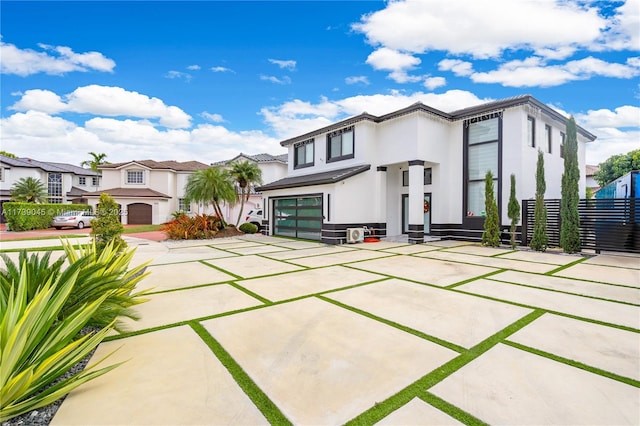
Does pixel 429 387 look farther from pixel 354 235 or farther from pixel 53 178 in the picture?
pixel 53 178

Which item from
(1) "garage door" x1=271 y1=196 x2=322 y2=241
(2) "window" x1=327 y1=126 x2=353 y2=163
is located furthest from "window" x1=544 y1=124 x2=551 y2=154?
(1) "garage door" x1=271 y1=196 x2=322 y2=241

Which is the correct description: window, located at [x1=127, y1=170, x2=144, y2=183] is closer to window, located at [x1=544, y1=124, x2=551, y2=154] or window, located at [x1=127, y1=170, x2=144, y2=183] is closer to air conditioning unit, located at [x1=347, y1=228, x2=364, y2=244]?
air conditioning unit, located at [x1=347, y1=228, x2=364, y2=244]

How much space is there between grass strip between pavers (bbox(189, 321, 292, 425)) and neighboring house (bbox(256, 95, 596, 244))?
9519 mm

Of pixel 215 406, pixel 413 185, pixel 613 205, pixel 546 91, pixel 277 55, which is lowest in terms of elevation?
pixel 215 406

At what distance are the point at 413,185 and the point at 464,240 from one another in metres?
3.34

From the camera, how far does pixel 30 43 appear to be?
11.2 meters

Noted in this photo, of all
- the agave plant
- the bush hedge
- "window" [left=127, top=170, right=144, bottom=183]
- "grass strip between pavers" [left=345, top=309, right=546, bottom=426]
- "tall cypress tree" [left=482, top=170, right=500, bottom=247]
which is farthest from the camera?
"window" [left=127, top=170, right=144, bottom=183]

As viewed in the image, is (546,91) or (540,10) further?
(546,91)

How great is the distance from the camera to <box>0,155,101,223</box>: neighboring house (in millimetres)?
27484

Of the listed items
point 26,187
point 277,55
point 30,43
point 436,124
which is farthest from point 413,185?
point 26,187

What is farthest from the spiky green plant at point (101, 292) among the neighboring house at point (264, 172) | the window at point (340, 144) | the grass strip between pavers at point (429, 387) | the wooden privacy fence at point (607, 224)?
the neighboring house at point (264, 172)

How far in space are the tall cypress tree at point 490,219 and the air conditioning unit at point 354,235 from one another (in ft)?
15.4

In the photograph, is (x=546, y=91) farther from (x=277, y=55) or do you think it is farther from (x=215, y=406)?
(x=215, y=406)

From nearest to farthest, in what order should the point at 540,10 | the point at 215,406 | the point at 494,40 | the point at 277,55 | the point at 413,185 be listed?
the point at 215,406 → the point at 540,10 → the point at 494,40 → the point at 413,185 → the point at 277,55
